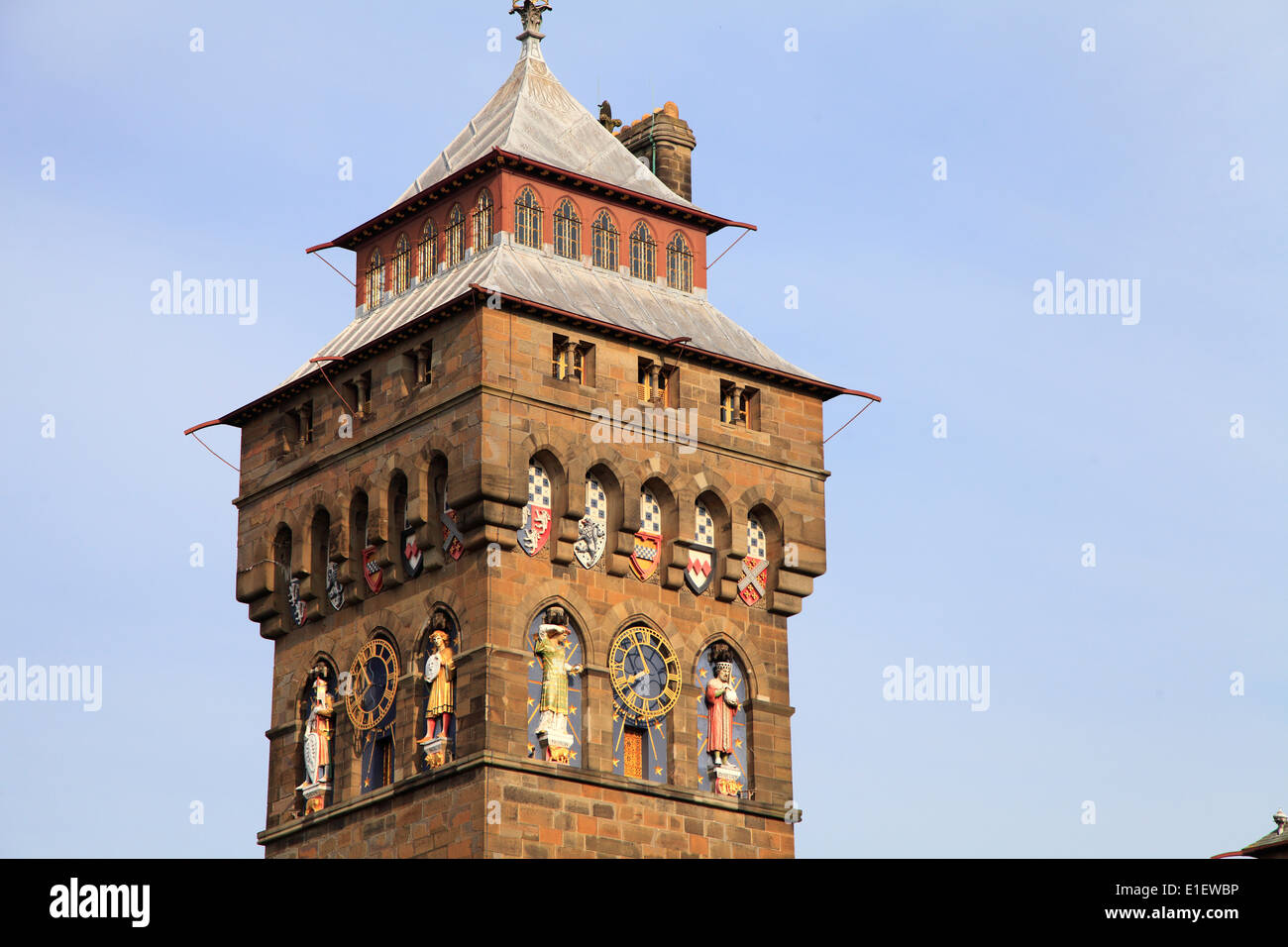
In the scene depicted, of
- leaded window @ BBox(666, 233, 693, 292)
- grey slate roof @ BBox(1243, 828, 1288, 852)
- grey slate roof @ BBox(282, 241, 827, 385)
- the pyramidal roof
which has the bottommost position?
grey slate roof @ BBox(1243, 828, 1288, 852)

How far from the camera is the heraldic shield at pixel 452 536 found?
246ft

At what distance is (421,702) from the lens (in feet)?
246

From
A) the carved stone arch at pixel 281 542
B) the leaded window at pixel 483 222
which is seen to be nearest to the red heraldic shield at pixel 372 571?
the carved stone arch at pixel 281 542

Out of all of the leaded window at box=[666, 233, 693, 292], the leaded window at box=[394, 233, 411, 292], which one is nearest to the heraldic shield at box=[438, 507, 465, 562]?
the leaded window at box=[394, 233, 411, 292]

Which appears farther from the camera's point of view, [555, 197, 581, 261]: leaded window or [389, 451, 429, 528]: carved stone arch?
[555, 197, 581, 261]: leaded window

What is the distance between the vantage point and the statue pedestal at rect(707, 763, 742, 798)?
251 ft

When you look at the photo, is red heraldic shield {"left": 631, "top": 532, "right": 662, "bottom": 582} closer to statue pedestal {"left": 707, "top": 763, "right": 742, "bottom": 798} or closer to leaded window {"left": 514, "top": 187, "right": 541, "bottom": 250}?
statue pedestal {"left": 707, "top": 763, "right": 742, "bottom": 798}

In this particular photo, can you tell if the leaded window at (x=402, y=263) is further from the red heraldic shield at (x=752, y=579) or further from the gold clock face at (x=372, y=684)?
the red heraldic shield at (x=752, y=579)

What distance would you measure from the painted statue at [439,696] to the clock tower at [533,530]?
50mm

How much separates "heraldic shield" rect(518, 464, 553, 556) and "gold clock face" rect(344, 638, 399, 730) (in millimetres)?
4200

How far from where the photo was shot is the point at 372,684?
76.7 m
